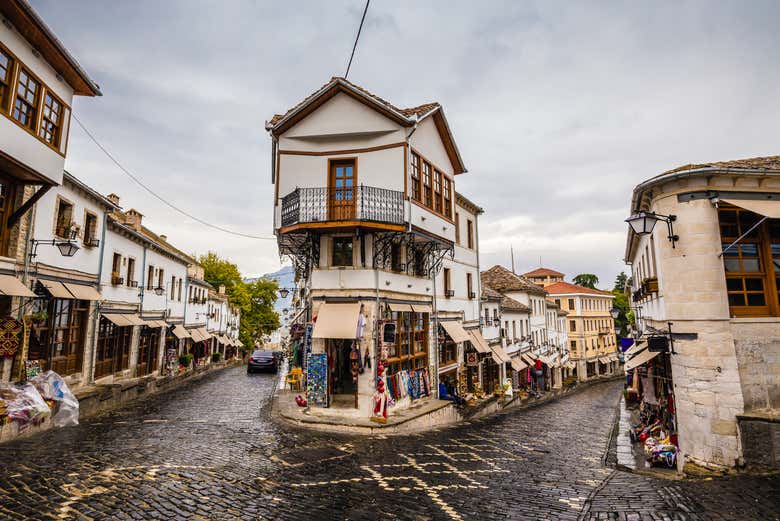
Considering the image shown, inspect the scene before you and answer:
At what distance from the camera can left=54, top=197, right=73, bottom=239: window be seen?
14435mm

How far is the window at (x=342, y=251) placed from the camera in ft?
50.2

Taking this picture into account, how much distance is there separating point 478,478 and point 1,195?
14295mm

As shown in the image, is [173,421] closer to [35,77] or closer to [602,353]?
[35,77]

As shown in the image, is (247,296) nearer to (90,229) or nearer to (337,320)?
(90,229)

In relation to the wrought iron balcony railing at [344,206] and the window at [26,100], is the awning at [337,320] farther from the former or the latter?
the window at [26,100]

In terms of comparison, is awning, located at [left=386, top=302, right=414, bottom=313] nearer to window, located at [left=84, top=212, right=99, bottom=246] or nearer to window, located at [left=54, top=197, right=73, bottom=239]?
window, located at [left=54, top=197, right=73, bottom=239]

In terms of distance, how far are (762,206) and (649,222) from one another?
211 cm

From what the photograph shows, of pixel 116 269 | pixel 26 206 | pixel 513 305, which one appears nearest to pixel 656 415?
pixel 513 305

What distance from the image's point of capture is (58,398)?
11781 millimetres

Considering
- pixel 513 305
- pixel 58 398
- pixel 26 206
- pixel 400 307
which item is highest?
pixel 26 206

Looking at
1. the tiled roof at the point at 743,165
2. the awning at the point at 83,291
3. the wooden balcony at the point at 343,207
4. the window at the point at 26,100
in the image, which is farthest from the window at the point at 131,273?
the tiled roof at the point at 743,165

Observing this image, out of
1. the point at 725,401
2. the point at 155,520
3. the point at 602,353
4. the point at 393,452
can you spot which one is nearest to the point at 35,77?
A: the point at 155,520

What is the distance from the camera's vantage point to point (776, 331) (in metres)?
9.00

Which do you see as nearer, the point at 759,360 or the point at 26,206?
the point at 759,360
